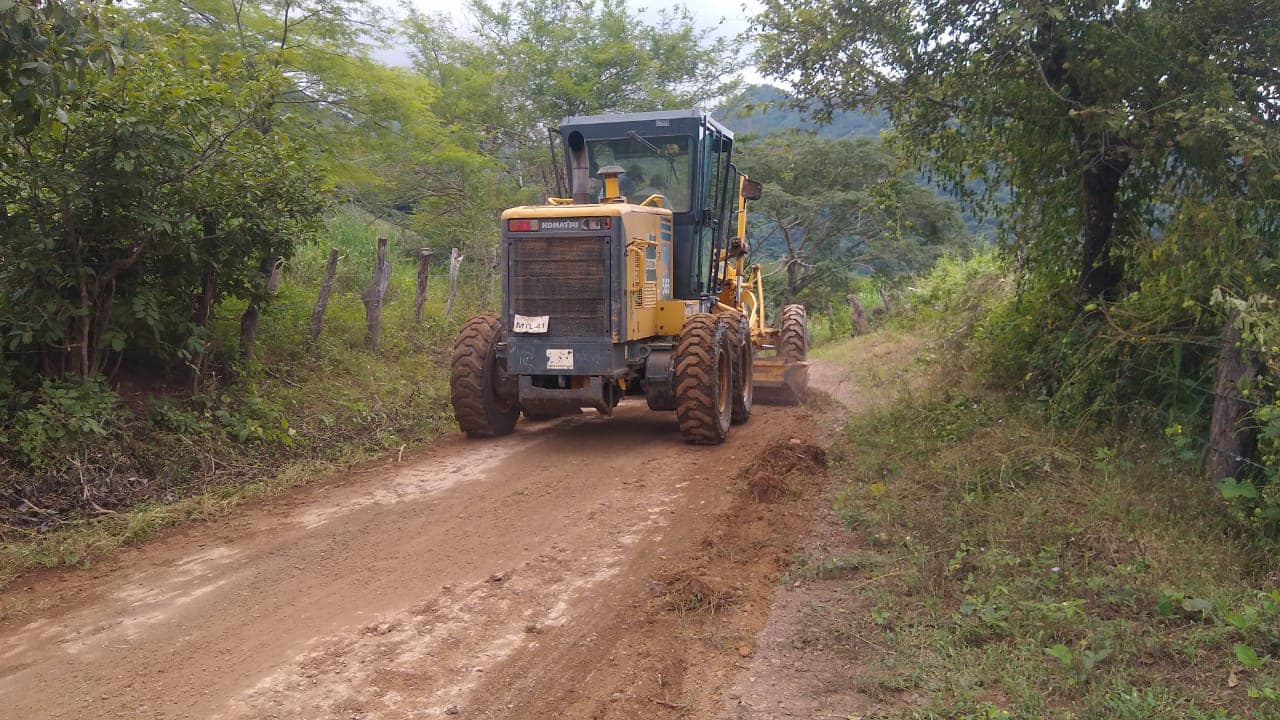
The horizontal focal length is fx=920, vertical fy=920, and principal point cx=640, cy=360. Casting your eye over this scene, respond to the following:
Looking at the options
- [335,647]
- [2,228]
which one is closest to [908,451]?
[335,647]

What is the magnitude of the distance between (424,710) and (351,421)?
5505mm

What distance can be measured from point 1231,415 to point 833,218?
1978 centimetres

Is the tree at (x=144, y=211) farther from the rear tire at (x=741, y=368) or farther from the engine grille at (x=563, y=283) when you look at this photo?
the rear tire at (x=741, y=368)

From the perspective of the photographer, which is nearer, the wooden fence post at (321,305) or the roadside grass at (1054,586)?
the roadside grass at (1054,586)

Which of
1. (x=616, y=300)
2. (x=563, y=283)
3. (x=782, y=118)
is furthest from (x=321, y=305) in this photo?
(x=782, y=118)

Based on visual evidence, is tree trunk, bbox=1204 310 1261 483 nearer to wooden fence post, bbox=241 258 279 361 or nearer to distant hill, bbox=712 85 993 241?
distant hill, bbox=712 85 993 241

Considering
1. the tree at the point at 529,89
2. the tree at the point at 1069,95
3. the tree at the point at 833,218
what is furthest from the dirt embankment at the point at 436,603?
the tree at the point at 833,218

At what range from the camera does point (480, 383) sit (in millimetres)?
8586

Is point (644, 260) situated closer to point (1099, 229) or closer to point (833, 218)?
point (1099, 229)

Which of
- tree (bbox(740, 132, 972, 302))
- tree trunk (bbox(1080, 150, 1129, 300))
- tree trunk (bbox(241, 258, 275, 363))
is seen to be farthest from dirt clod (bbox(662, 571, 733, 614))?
tree (bbox(740, 132, 972, 302))

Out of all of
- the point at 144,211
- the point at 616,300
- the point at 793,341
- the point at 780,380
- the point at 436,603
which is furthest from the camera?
the point at 793,341

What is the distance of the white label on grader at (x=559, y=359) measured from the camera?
26.9 ft

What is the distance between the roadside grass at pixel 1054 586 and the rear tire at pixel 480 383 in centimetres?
360

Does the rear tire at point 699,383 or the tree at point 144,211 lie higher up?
the tree at point 144,211
